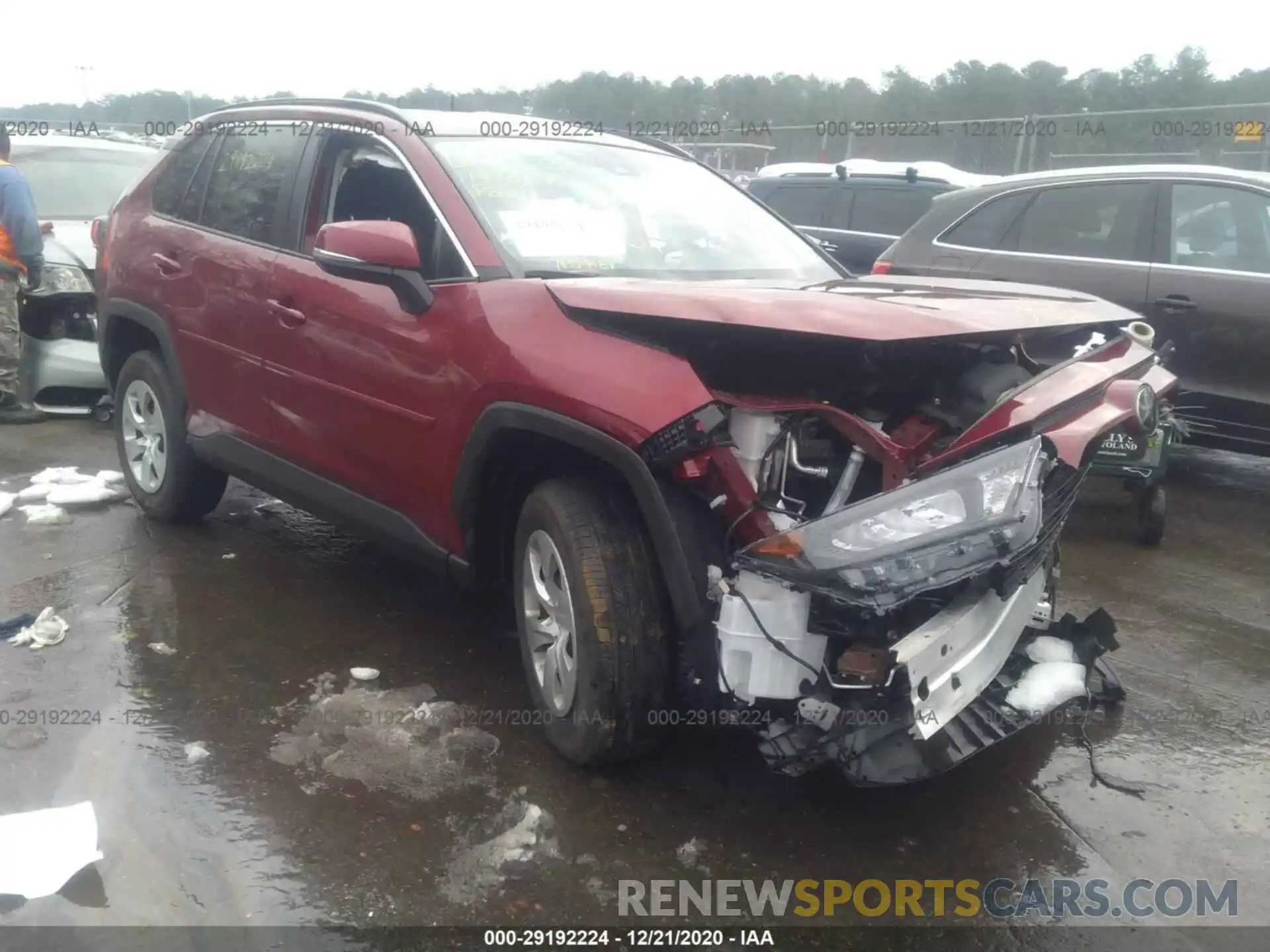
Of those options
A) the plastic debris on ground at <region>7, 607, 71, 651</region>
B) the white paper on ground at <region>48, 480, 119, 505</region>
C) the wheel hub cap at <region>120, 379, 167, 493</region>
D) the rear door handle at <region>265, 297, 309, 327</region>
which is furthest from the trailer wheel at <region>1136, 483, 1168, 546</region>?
the white paper on ground at <region>48, 480, 119, 505</region>

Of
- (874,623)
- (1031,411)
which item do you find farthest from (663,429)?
(1031,411)

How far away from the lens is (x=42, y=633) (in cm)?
400

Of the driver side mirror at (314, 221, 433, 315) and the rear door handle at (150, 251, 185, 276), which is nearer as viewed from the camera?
the driver side mirror at (314, 221, 433, 315)

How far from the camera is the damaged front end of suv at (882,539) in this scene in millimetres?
2457

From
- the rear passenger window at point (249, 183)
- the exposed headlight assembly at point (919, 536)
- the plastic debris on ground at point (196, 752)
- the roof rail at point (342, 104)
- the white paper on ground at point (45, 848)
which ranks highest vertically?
the roof rail at point (342, 104)

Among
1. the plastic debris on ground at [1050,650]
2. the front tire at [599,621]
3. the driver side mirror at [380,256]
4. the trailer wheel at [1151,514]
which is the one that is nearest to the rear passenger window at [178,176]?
the driver side mirror at [380,256]

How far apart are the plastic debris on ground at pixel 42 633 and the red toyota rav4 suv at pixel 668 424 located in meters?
0.90

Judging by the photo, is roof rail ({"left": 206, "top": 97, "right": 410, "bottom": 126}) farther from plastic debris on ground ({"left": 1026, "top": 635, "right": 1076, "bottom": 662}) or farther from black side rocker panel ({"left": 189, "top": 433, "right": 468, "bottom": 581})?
plastic debris on ground ({"left": 1026, "top": 635, "right": 1076, "bottom": 662})

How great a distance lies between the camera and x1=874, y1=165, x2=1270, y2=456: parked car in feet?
18.8

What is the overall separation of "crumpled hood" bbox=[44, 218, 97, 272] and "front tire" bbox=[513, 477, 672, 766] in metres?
5.54

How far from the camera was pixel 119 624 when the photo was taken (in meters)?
4.14

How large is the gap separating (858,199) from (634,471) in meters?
7.32

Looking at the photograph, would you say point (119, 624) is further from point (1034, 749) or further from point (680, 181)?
point (1034, 749)

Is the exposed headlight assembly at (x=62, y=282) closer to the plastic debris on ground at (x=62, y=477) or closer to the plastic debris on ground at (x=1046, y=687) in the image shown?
the plastic debris on ground at (x=62, y=477)
